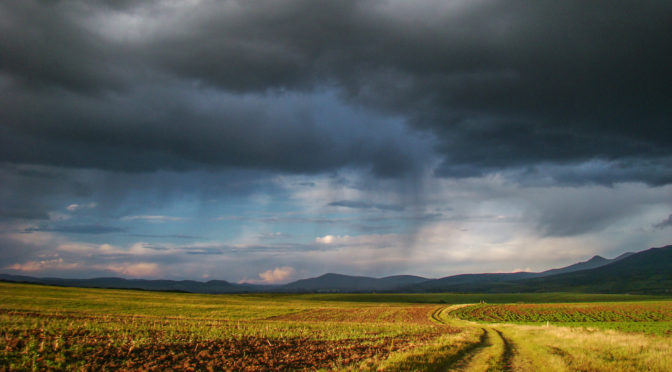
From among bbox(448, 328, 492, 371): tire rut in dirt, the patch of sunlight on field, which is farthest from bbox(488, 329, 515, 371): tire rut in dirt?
bbox(448, 328, 492, 371): tire rut in dirt

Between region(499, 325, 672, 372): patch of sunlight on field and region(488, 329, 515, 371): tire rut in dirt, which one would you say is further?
region(488, 329, 515, 371): tire rut in dirt

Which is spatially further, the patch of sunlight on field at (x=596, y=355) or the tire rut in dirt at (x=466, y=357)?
the tire rut in dirt at (x=466, y=357)

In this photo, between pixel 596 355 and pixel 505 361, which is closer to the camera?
pixel 505 361

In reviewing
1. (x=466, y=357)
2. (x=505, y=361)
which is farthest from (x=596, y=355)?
(x=466, y=357)

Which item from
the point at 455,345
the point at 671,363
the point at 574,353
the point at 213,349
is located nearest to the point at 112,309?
the point at 213,349

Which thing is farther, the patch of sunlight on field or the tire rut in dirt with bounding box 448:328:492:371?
the tire rut in dirt with bounding box 448:328:492:371

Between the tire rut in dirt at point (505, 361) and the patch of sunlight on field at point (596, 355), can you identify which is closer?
the patch of sunlight on field at point (596, 355)

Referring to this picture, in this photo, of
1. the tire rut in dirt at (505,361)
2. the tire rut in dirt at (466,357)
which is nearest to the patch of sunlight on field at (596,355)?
the tire rut in dirt at (505,361)

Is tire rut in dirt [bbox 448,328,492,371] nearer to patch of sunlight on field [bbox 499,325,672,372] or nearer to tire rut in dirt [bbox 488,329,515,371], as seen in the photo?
tire rut in dirt [bbox 488,329,515,371]

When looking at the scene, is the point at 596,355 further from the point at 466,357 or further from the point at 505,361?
the point at 466,357

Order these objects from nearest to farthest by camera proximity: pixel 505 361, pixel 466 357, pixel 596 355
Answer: pixel 505 361
pixel 596 355
pixel 466 357

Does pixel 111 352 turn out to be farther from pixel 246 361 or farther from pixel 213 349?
pixel 246 361

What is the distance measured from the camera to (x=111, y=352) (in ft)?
62.6

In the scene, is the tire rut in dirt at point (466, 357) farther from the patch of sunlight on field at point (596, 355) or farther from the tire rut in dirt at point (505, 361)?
the patch of sunlight on field at point (596, 355)
